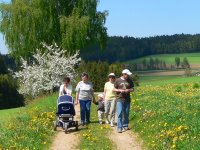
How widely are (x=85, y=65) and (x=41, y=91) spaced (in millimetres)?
4858

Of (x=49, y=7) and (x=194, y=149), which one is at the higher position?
(x=49, y=7)

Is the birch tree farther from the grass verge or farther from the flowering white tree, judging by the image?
the grass verge

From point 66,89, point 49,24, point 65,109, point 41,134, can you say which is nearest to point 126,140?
point 41,134

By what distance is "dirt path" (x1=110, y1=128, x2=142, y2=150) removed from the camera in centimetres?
1388

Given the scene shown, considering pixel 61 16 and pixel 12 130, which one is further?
pixel 61 16

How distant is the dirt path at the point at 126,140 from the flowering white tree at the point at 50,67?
2582 centimetres

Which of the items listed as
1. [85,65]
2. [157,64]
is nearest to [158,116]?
[85,65]

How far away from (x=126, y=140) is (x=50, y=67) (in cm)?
2840

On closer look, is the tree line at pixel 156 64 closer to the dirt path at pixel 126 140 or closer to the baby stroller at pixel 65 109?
the baby stroller at pixel 65 109

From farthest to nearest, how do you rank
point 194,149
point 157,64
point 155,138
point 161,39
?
1. point 161,39
2. point 157,64
3. point 155,138
4. point 194,149

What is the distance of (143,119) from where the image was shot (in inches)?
684

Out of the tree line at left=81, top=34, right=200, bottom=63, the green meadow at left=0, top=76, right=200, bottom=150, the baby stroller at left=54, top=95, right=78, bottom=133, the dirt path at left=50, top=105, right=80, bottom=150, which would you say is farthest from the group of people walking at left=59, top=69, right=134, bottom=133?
the tree line at left=81, top=34, right=200, bottom=63

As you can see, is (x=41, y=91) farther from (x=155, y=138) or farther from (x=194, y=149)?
(x=194, y=149)

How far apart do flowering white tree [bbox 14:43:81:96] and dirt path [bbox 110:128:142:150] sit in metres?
25.8
